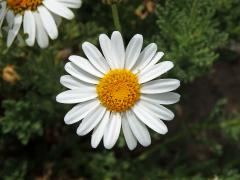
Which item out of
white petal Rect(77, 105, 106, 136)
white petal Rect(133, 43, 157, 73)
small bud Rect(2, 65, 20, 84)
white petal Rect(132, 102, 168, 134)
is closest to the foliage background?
small bud Rect(2, 65, 20, 84)

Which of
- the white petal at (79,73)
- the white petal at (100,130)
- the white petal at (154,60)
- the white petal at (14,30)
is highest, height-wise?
the white petal at (14,30)

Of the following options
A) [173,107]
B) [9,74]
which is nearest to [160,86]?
[173,107]

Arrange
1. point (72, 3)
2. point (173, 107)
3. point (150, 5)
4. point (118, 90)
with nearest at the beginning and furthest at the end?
point (118, 90)
point (72, 3)
point (150, 5)
point (173, 107)

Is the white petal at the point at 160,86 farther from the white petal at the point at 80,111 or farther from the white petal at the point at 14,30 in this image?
the white petal at the point at 14,30

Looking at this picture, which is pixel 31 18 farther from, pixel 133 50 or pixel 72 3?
pixel 133 50

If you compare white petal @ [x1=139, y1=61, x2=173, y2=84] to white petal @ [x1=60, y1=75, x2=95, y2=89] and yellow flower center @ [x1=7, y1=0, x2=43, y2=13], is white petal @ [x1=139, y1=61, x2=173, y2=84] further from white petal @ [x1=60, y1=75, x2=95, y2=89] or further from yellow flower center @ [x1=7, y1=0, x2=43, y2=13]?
yellow flower center @ [x1=7, y1=0, x2=43, y2=13]

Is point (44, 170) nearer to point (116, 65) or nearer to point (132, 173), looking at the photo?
point (132, 173)

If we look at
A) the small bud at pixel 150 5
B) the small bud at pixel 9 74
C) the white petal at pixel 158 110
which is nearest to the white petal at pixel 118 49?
the white petal at pixel 158 110
